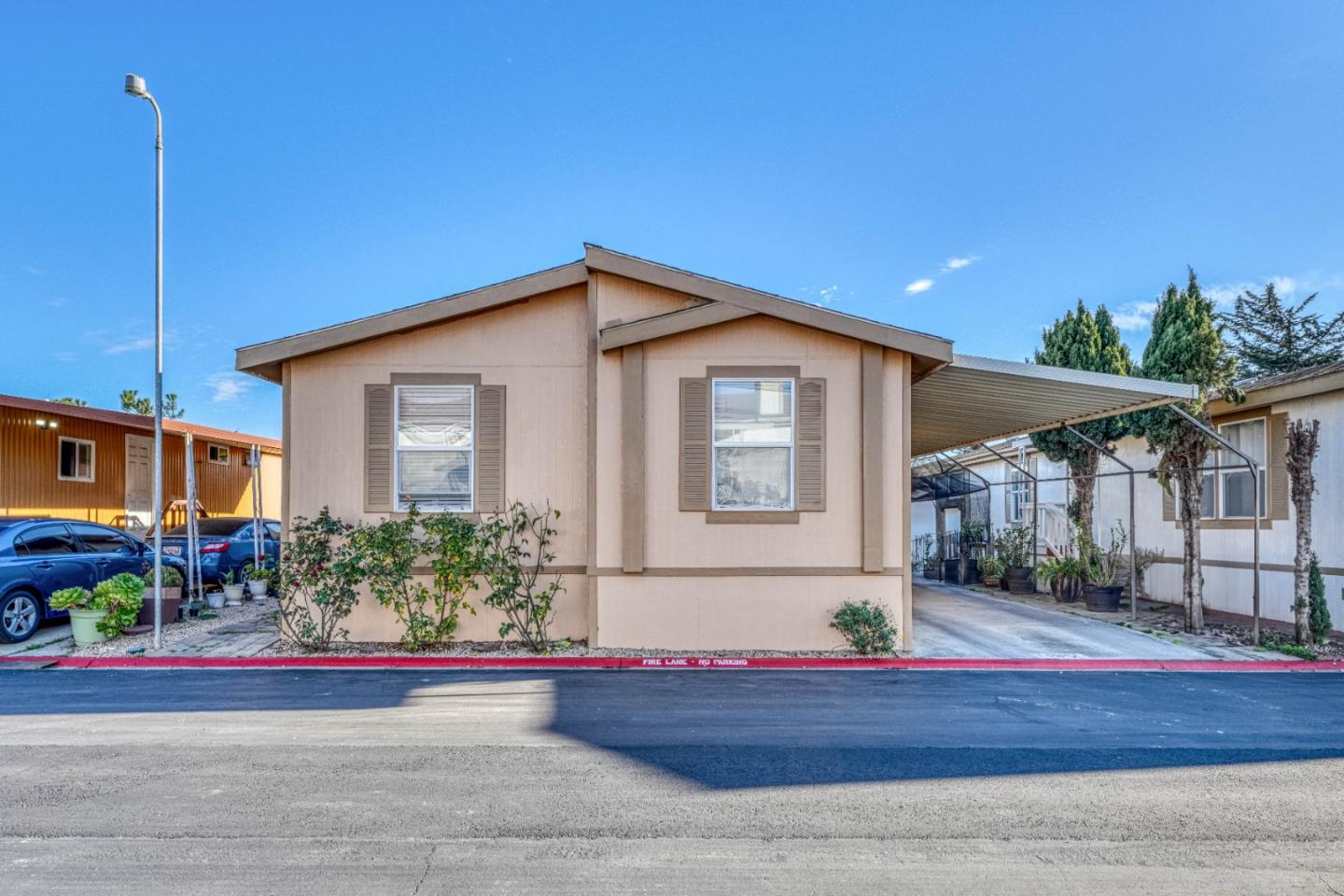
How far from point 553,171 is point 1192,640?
13052 mm

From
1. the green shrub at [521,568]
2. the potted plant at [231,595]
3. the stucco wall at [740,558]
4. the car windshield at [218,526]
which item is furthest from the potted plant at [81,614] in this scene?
the stucco wall at [740,558]

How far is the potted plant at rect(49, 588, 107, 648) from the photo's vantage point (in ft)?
30.0

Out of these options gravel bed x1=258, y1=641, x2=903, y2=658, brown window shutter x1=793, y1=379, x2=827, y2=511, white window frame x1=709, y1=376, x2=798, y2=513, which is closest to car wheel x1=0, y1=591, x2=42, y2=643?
gravel bed x1=258, y1=641, x2=903, y2=658

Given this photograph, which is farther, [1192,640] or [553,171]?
[553,171]

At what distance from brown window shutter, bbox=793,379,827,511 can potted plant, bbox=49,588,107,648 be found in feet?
26.3

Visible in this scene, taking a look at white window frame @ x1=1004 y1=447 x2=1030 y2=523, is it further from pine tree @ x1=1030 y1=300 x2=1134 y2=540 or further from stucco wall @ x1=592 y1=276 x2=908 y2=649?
stucco wall @ x1=592 y1=276 x2=908 y2=649

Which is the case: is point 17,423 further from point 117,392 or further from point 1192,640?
point 117,392

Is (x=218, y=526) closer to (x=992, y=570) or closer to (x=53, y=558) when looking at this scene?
(x=53, y=558)

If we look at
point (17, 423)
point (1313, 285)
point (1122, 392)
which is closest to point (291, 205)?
point (17, 423)

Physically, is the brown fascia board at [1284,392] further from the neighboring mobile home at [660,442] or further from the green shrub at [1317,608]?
the neighboring mobile home at [660,442]

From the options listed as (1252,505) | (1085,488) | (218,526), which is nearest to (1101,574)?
(1085,488)

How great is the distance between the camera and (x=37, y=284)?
25172 millimetres

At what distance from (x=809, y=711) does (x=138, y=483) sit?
1742cm

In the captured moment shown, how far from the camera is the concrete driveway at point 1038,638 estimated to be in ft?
29.4
